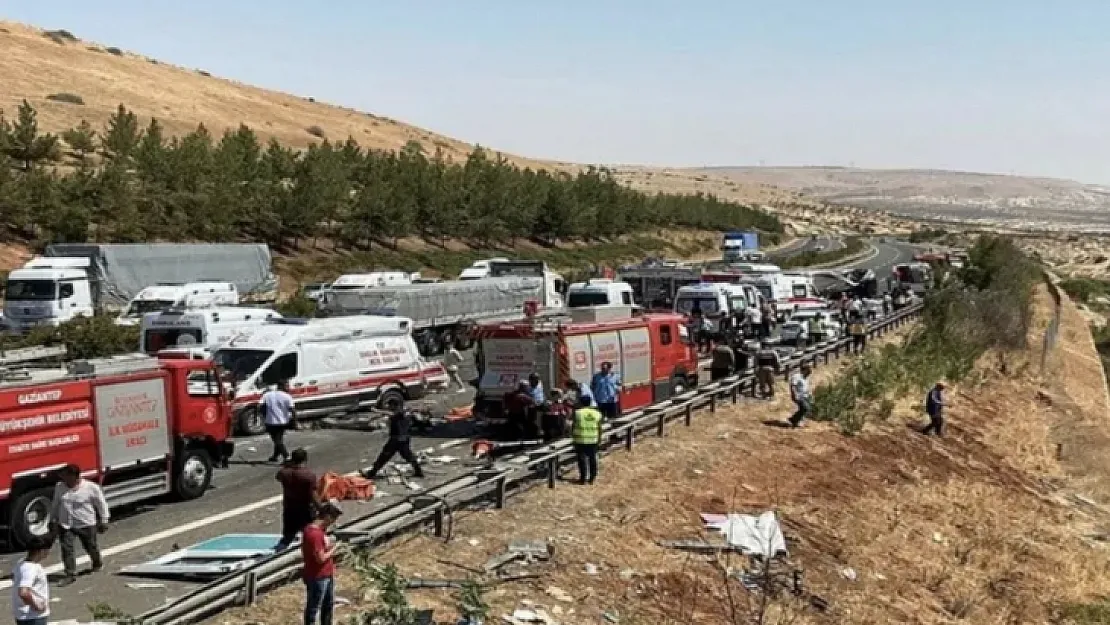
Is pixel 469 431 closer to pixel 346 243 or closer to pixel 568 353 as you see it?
pixel 568 353

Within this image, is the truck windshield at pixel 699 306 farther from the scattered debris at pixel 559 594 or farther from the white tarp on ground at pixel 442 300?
the scattered debris at pixel 559 594

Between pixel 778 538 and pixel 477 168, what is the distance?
76.8 metres

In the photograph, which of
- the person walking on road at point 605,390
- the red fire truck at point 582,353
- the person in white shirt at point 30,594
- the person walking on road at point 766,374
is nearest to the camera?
the person in white shirt at point 30,594

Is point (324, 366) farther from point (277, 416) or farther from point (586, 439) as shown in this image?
point (586, 439)

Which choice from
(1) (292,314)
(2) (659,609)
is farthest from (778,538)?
(1) (292,314)

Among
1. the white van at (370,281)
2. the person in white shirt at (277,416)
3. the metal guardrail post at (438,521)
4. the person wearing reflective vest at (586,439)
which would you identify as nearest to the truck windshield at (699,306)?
the white van at (370,281)

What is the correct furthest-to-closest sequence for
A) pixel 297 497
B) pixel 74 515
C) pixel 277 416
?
pixel 277 416
pixel 297 497
pixel 74 515

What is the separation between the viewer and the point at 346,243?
71875 mm

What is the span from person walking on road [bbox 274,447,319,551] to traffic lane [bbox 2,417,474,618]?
1171 mm

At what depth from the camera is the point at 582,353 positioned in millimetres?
23562

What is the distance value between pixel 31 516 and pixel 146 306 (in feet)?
80.4

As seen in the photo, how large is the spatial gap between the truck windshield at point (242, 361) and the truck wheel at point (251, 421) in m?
0.67

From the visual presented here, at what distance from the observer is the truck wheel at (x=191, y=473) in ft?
59.6

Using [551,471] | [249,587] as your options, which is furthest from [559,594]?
[551,471]
